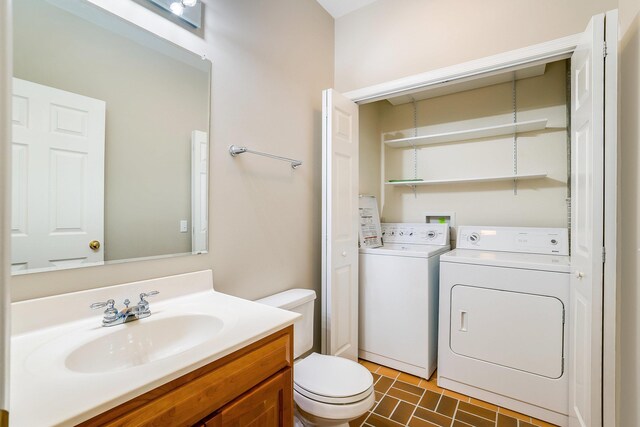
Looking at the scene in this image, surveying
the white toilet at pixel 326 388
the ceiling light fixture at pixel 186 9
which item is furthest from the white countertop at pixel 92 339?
the ceiling light fixture at pixel 186 9

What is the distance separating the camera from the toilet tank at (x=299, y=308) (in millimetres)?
1658

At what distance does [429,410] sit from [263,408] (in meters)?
1.35

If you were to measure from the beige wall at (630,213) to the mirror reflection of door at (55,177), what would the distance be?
2124 millimetres

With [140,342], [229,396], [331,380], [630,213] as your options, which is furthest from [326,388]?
[630,213]

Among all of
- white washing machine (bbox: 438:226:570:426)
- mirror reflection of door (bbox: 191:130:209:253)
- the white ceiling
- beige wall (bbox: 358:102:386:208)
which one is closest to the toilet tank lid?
mirror reflection of door (bbox: 191:130:209:253)

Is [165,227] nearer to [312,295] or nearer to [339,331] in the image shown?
[312,295]

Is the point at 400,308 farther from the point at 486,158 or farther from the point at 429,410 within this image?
the point at 486,158

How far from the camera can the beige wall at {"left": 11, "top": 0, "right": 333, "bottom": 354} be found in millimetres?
1332

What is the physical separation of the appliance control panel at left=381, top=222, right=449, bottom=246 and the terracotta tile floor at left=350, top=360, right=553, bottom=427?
1.12 m

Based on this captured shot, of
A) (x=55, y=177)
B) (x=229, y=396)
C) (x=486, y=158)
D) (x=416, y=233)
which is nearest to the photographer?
(x=229, y=396)

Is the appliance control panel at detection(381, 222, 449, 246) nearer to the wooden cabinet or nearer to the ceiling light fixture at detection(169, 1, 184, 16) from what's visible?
the wooden cabinet

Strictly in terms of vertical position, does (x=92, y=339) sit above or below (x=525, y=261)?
below

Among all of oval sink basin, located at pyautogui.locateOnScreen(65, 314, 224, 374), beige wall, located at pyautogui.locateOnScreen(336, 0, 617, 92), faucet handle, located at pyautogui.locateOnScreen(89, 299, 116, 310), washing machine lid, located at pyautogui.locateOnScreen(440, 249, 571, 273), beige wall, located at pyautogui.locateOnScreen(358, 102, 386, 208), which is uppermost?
beige wall, located at pyautogui.locateOnScreen(336, 0, 617, 92)

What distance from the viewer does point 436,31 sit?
1.98 m
